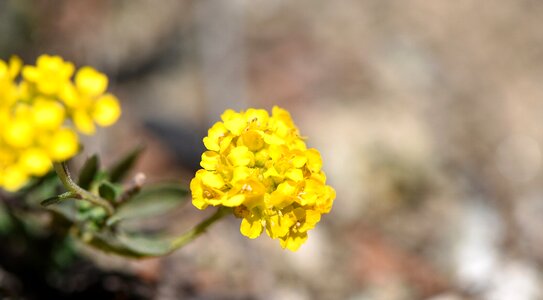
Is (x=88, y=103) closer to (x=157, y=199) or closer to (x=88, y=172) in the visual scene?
(x=88, y=172)

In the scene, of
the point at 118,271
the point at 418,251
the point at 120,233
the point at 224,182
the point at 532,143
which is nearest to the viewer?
the point at 224,182

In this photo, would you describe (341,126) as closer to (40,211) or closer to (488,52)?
(488,52)

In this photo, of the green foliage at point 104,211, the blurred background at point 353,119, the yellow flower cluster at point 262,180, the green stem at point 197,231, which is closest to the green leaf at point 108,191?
the green foliage at point 104,211

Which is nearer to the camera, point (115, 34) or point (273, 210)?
point (273, 210)

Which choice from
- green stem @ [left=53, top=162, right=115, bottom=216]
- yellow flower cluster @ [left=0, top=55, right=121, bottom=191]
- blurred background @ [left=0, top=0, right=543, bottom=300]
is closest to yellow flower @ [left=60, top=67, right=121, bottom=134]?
yellow flower cluster @ [left=0, top=55, right=121, bottom=191]

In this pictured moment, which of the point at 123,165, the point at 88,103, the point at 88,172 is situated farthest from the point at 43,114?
the point at 123,165

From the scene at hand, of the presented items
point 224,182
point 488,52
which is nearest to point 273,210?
point 224,182

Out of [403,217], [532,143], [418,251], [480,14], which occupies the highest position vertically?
[480,14]
